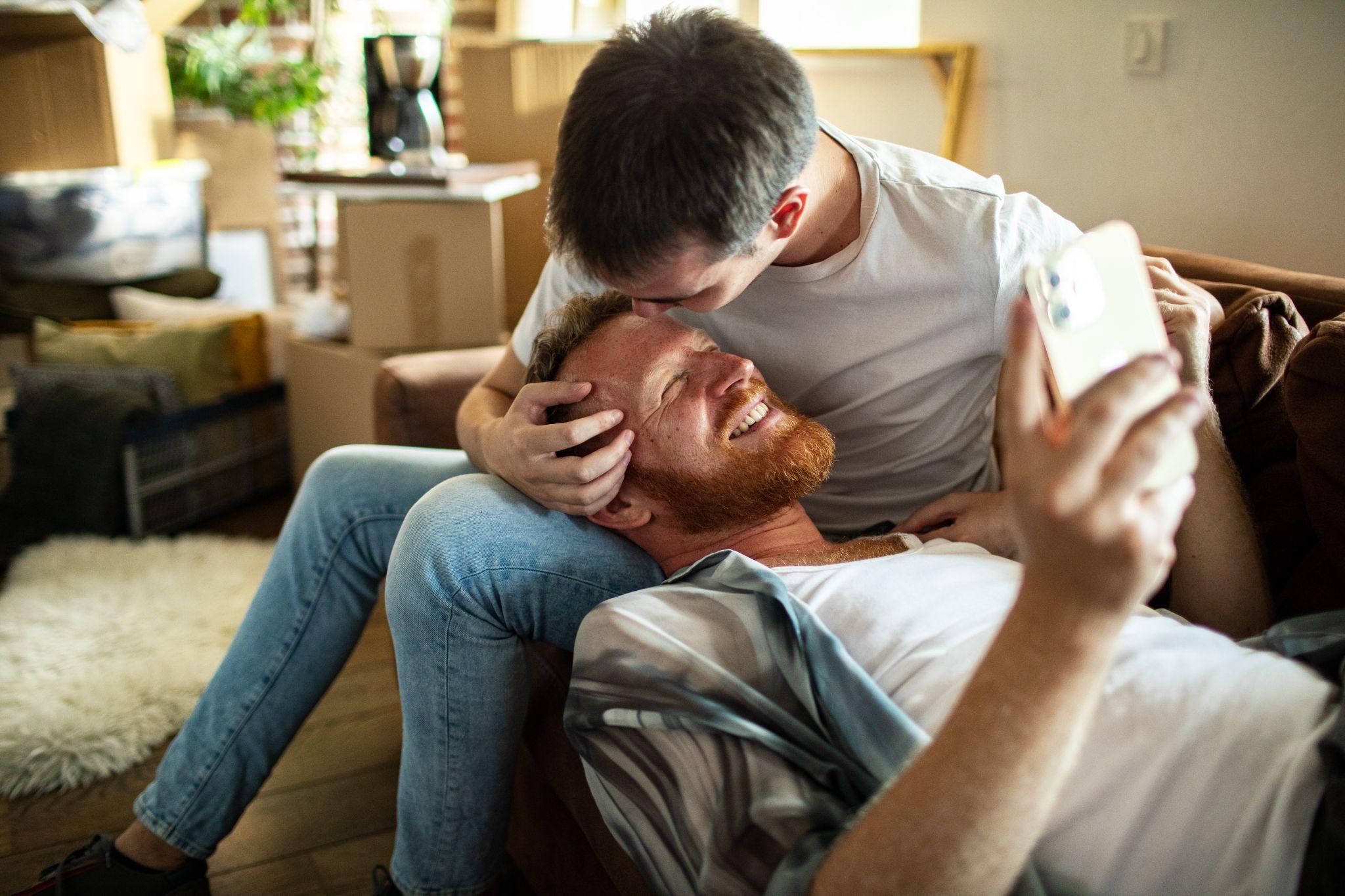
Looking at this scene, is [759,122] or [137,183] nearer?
[759,122]

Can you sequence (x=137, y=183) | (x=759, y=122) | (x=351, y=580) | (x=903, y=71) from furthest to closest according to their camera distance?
(x=137, y=183), (x=903, y=71), (x=351, y=580), (x=759, y=122)

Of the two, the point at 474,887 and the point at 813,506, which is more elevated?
the point at 813,506

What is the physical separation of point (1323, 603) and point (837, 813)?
610 millimetres

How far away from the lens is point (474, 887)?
119 cm

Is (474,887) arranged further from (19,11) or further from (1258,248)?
(19,11)

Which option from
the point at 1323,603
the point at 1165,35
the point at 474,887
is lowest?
the point at 474,887

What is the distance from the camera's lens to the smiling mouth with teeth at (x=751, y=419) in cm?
122

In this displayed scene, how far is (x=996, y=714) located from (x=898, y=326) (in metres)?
0.74

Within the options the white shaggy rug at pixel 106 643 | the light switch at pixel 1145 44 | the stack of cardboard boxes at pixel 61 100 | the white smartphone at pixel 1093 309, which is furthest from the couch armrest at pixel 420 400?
the stack of cardboard boxes at pixel 61 100

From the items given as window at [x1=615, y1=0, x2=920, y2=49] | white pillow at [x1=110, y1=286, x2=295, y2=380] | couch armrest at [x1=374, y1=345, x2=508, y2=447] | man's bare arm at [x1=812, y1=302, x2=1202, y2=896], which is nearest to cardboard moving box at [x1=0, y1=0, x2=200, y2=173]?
white pillow at [x1=110, y1=286, x2=295, y2=380]

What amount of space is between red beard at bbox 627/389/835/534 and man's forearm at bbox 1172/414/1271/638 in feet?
1.31

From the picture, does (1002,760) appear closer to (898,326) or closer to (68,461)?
(898,326)

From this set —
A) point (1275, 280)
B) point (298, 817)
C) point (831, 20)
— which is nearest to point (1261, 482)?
point (1275, 280)

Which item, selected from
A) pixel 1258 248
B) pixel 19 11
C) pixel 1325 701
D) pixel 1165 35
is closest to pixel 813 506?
pixel 1325 701
